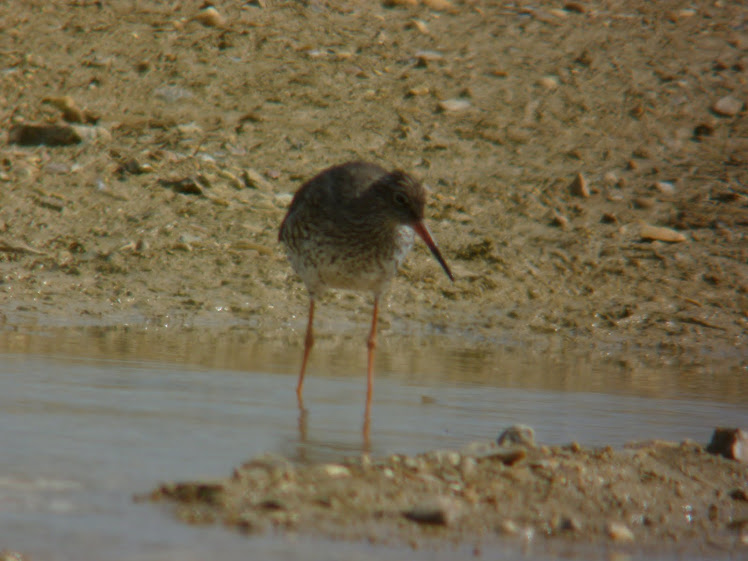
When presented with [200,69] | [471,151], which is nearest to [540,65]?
[471,151]

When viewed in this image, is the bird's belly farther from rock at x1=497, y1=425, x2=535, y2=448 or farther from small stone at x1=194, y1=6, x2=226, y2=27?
small stone at x1=194, y1=6, x2=226, y2=27

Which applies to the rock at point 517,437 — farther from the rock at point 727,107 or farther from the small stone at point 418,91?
the rock at point 727,107

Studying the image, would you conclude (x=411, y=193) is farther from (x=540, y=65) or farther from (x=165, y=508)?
(x=540, y=65)

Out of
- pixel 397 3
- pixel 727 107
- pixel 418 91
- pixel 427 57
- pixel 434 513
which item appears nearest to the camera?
pixel 434 513

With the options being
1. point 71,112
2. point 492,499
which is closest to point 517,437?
point 492,499

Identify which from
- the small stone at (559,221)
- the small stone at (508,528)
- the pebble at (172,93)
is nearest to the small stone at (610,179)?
the small stone at (559,221)

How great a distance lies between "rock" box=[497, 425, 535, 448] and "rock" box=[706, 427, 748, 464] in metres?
0.74

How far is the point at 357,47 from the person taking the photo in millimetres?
11312

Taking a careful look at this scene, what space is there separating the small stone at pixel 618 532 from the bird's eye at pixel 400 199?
3.43m

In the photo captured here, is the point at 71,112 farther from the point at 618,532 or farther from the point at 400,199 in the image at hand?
the point at 618,532

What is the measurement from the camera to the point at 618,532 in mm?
3594

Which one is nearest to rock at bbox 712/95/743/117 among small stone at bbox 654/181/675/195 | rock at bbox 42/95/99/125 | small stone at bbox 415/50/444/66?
small stone at bbox 654/181/675/195

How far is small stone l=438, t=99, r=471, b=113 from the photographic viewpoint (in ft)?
34.5

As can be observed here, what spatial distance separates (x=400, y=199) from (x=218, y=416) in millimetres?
2284
